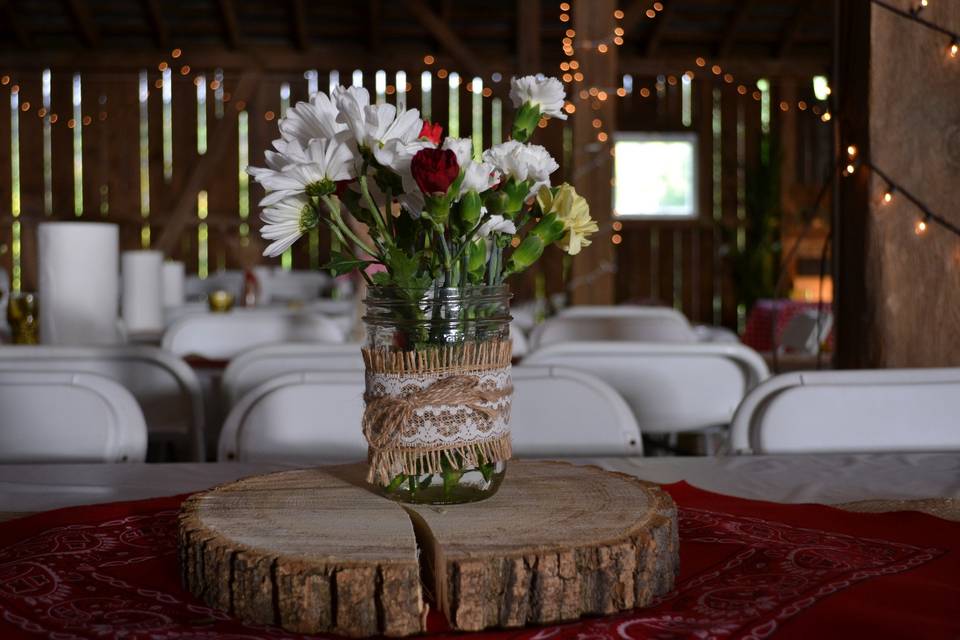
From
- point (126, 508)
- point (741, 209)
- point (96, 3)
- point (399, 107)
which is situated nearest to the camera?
point (399, 107)

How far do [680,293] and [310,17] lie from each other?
462 centimetres

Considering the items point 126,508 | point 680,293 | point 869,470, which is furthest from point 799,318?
point 680,293

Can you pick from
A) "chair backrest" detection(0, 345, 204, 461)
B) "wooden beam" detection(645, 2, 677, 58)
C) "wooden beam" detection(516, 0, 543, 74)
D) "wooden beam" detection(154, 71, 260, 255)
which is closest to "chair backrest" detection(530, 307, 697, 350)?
"chair backrest" detection(0, 345, 204, 461)

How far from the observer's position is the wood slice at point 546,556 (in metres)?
0.73

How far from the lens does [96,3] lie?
9758mm

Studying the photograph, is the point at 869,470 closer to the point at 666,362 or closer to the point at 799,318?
the point at 666,362

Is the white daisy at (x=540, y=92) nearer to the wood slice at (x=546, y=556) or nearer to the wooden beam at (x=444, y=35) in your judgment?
the wood slice at (x=546, y=556)

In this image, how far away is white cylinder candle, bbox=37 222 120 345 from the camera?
2295 millimetres

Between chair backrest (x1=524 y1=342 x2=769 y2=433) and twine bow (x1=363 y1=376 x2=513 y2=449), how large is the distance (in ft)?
3.64

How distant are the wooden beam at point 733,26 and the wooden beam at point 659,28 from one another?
1.92 ft

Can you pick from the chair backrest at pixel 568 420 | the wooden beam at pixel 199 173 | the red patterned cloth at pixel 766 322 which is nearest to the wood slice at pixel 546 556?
the chair backrest at pixel 568 420

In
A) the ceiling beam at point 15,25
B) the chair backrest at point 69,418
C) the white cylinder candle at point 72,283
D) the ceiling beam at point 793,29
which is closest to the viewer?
the chair backrest at point 69,418

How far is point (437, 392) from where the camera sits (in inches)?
34.5

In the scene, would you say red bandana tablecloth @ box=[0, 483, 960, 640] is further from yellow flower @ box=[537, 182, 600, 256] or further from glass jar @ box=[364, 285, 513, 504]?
yellow flower @ box=[537, 182, 600, 256]
